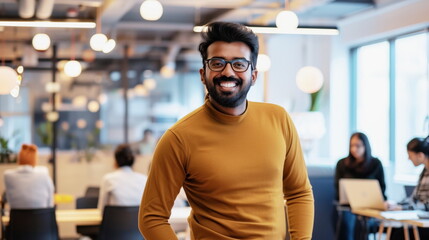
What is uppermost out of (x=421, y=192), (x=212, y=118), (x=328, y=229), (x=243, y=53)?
(x=243, y=53)

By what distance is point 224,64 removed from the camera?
206 centimetres

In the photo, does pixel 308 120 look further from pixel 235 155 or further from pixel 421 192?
pixel 235 155

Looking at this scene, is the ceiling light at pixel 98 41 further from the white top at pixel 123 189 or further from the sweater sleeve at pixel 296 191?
the sweater sleeve at pixel 296 191

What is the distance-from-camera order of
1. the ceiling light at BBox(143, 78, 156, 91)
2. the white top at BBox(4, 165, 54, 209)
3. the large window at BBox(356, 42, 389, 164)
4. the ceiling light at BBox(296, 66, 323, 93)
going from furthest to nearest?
the ceiling light at BBox(143, 78, 156, 91) → the large window at BBox(356, 42, 389, 164) → the ceiling light at BBox(296, 66, 323, 93) → the white top at BBox(4, 165, 54, 209)

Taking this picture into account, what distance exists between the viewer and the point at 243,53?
210cm

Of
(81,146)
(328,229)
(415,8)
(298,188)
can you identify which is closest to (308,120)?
(415,8)

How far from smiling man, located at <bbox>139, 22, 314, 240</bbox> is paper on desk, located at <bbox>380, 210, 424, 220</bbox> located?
398 cm

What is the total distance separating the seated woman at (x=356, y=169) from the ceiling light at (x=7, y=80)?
3.52 meters

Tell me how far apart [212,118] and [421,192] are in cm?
470

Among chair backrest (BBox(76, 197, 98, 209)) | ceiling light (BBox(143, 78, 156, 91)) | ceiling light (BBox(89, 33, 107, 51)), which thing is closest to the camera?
ceiling light (BBox(89, 33, 107, 51))

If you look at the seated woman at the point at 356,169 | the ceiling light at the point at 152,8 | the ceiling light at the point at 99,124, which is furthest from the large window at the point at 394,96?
the ceiling light at the point at 99,124

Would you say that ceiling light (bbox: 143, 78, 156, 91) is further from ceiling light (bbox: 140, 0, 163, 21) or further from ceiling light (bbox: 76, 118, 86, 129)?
ceiling light (bbox: 140, 0, 163, 21)

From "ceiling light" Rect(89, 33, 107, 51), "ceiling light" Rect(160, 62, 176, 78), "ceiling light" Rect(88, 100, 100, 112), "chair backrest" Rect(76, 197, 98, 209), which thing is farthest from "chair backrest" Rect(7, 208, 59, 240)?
"ceiling light" Rect(160, 62, 176, 78)

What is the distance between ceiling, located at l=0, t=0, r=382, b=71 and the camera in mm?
10133
